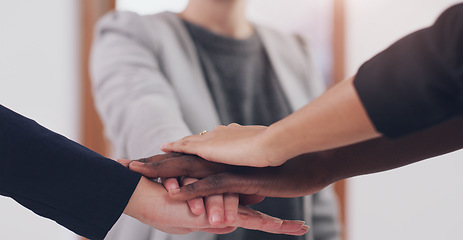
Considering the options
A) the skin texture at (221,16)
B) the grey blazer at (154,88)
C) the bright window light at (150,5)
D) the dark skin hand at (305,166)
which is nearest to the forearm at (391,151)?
the dark skin hand at (305,166)

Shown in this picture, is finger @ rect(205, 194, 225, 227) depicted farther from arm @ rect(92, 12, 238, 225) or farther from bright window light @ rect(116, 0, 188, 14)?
bright window light @ rect(116, 0, 188, 14)

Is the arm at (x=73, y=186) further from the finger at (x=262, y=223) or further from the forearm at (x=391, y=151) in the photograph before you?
the forearm at (x=391, y=151)

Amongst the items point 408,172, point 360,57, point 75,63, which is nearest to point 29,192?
point 75,63

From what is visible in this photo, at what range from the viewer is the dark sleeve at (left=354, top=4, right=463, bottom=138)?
13.9 inches

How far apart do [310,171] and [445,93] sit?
26 cm

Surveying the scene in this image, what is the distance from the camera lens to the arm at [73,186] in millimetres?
507

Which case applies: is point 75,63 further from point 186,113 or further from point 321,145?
point 321,145

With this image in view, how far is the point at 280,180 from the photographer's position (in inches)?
22.2

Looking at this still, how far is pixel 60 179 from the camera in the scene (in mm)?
515

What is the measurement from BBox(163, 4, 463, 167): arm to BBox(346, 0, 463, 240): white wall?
2.48ft

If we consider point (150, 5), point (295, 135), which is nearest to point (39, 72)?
point (150, 5)

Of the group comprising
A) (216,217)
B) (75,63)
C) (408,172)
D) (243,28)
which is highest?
→ (75,63)

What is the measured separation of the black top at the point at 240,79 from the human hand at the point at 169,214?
334 mm

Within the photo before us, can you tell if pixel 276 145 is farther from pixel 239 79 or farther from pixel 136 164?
pixel 239 79
